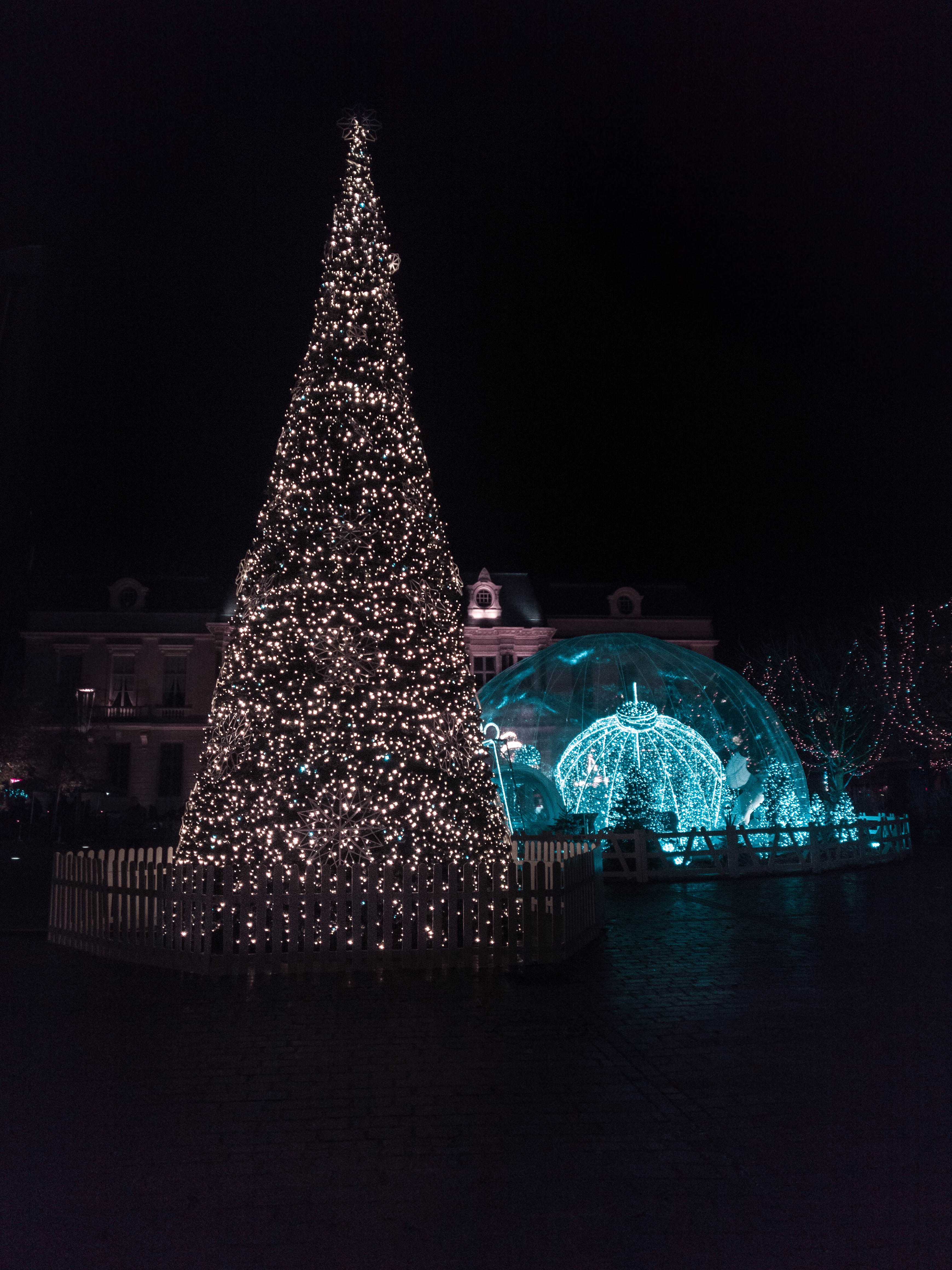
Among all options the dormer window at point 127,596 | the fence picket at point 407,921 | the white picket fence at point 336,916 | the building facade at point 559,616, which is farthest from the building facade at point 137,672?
the fence picket at point 407,921

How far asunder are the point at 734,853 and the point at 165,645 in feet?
103

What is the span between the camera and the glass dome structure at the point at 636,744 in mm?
18484

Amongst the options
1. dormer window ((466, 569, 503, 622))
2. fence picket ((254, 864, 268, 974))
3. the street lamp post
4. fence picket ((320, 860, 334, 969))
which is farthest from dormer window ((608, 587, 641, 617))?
fence picket ((254, 864, 268, 974))

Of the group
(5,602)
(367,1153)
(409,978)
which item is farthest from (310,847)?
(5,602)

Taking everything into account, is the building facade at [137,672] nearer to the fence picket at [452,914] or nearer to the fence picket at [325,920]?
the fence picket at [325,920]

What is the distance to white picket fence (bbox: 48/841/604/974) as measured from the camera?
8.55 meters

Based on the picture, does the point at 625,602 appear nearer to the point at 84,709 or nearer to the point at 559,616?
the point at 559,616

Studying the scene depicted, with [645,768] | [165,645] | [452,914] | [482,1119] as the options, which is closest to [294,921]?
[452,914]

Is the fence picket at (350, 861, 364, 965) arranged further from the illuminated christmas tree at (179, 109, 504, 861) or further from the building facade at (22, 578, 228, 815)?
the building facade at (22, 578, 228, 815)

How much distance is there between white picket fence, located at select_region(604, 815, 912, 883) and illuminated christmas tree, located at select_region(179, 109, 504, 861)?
7360 mm

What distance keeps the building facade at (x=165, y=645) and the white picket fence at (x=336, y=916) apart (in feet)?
100.0

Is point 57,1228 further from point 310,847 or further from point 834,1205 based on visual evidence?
point 310,847

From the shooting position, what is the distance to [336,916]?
28.4 feet

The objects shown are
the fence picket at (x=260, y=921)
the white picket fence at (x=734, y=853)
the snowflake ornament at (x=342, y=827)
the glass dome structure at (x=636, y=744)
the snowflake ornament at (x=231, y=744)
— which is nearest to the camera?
the fence picket at (x=260, y=921)
